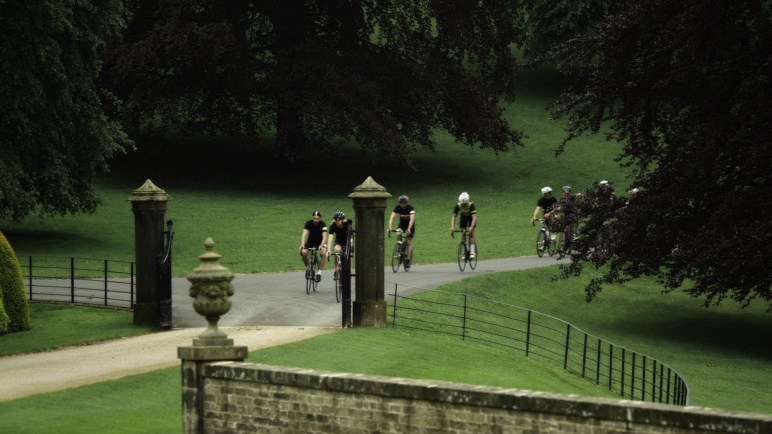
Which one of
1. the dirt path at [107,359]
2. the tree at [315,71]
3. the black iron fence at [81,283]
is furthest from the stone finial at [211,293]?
the tree at [315,71]

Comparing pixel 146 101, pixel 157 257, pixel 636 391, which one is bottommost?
pixel 636 391

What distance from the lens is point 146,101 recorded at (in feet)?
146

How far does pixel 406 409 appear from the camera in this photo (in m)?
11.4

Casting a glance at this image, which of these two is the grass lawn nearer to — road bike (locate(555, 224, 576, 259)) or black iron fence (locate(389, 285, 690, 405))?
black iron fence (locate(389, 285, 690, 405))

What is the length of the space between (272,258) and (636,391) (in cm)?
1368

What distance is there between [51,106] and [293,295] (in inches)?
354

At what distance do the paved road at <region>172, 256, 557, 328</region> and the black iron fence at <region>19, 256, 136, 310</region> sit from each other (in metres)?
1.17


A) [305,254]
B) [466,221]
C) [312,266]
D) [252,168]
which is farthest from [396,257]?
[252,168]

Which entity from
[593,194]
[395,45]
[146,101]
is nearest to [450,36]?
[395,45]

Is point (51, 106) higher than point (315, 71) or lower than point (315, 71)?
lower

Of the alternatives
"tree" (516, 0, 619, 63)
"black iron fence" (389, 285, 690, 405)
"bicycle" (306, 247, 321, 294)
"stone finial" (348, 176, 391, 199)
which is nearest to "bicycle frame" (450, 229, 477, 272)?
"black iron fence" (389, 285, 690, 405)

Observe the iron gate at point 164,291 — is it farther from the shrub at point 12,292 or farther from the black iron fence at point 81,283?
the shrub at point 12,292

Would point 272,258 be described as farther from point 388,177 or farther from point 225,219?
point 388,177

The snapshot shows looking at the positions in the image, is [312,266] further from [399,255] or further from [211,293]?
[211,293]
